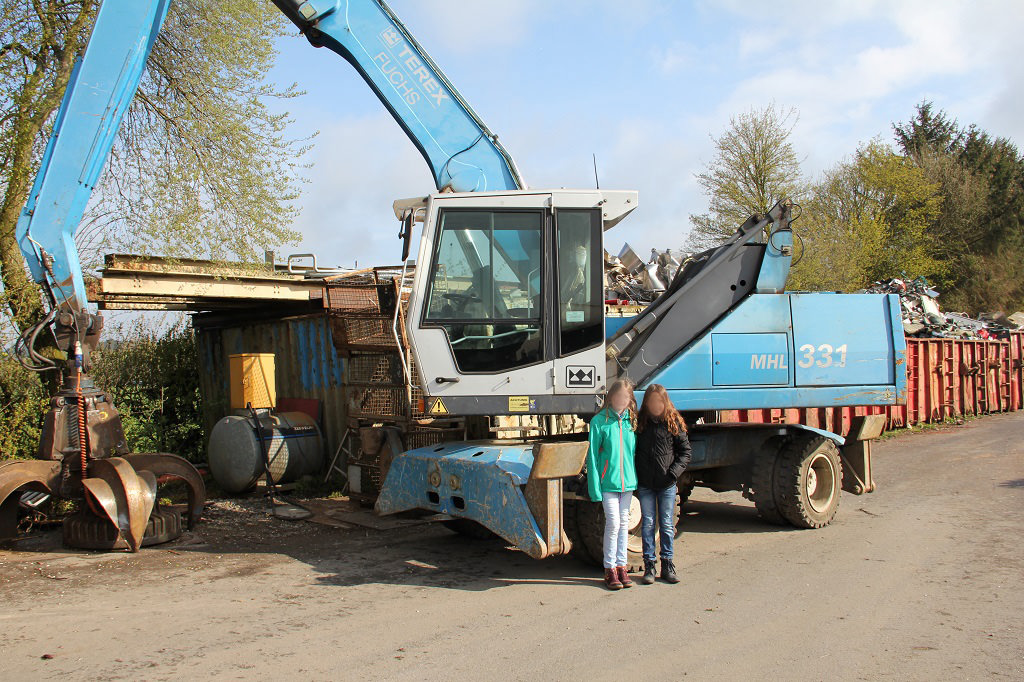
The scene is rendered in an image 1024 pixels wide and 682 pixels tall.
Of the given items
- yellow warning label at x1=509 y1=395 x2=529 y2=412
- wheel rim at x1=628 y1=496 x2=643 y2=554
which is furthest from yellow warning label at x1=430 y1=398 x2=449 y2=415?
wheel rim at x1=628 y1=496 x2=643 y2=554

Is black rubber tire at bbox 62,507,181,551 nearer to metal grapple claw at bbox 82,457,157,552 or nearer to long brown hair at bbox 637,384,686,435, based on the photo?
metal grapple claw at bbox 82,457,157,552

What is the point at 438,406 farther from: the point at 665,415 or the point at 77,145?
the point at 77,145

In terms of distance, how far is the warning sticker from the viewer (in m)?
6.55

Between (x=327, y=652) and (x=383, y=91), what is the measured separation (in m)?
5.05

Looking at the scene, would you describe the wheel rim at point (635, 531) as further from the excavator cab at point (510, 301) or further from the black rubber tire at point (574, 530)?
the excavator cab at point (510, 301)

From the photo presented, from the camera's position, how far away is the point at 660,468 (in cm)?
632

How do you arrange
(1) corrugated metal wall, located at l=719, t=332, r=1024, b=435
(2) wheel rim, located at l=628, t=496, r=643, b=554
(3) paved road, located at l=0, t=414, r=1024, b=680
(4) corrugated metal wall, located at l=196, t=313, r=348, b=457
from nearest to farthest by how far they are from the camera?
(3) paved road, located at l=0, t=414, r=1024, b=680
(2) wheel rim, located at l=628, t=496, r=643, b=554
(4) corrugated metal wall, located at l=196, t=313, r=348, b=457
(1) corrugated metal wall, located at l=719, t=332, r=1024, b=435

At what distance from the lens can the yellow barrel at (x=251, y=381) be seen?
35.6 feet

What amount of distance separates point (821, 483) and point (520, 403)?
154 inches

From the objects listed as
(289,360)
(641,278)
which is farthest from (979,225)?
(289,360)

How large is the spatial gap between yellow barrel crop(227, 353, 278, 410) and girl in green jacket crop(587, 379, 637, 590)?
6117 mm

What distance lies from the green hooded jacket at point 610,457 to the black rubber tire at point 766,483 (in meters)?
2.57

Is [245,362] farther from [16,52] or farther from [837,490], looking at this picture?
[837,490]

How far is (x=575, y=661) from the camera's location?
4.64 meters
